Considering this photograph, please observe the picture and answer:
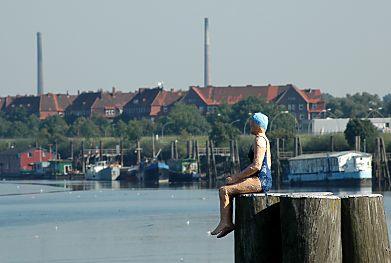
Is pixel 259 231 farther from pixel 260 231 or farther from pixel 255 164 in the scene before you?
pixel 255 164

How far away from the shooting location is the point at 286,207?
9992 millimetres

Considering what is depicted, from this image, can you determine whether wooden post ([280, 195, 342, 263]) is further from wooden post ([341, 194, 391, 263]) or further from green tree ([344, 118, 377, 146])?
green tree ([344, 118, 377, 146])

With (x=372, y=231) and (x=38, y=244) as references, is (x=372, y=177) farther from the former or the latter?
(x=372, y=231)

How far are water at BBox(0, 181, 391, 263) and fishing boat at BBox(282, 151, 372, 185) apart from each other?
73.7ft

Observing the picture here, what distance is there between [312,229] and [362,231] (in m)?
0.42

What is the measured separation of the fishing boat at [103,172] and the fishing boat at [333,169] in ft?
151

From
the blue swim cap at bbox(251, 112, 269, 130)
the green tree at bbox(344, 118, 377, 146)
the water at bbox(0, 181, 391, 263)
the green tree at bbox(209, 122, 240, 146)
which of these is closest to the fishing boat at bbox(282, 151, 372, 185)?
the green tree at bbox(344, 118, 377, 146)

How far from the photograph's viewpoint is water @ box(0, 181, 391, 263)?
39.7m

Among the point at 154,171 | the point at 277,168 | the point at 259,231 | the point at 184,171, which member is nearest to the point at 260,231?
the point at 259,231

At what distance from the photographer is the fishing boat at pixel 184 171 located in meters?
144

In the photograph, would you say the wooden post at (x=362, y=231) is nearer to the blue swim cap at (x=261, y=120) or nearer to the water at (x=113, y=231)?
the blue swim cap at (x=261, y=120)

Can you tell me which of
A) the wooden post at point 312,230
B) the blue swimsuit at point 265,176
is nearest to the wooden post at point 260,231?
the wooden post at point 312,230

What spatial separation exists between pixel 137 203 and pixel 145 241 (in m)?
40.3

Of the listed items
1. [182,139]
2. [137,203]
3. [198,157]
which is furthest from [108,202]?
[182,139]
